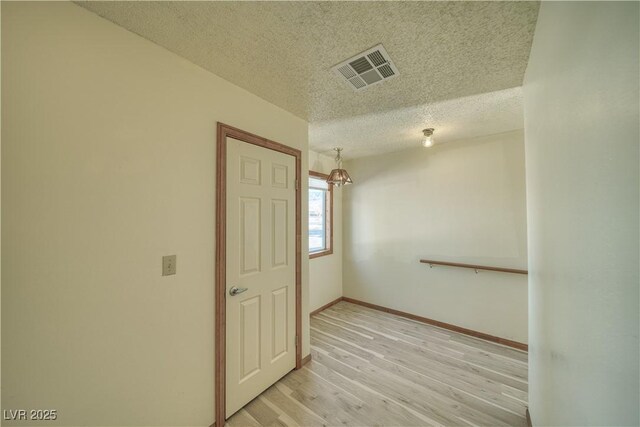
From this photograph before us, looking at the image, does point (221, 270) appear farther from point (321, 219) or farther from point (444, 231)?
point (444, 231)

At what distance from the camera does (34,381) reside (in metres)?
0.95

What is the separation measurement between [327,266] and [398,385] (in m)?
1.88

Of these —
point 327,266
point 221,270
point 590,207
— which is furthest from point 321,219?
point 590,207

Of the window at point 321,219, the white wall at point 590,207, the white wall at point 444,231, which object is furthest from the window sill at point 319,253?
the white wall at point 590,207

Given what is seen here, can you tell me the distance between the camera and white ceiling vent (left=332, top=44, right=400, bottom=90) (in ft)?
4.42

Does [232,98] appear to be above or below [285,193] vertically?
above

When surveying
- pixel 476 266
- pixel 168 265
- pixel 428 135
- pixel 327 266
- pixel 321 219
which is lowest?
pixel 327 266

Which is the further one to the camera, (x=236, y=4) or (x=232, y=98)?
(x=232, y=98)

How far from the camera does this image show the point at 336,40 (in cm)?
123

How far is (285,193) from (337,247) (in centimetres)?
205

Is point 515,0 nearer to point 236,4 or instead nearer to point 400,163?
point 236,4

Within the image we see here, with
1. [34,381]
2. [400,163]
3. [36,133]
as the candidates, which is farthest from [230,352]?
[400,163]

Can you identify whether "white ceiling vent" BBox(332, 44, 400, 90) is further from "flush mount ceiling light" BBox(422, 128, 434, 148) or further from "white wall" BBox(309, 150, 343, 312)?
"white wall" BBox(309, 150, 343, 312)

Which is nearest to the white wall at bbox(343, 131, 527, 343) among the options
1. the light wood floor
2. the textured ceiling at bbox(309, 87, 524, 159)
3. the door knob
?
the textured ceiling at bbox(309, 87, 524, 159)
